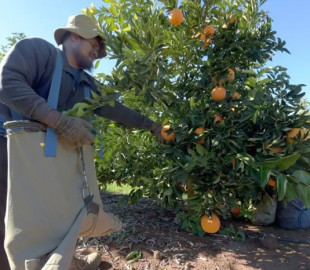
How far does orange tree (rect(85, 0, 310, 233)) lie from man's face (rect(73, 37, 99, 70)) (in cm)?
13

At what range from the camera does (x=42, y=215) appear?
1.40 m

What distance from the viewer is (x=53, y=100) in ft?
5.51

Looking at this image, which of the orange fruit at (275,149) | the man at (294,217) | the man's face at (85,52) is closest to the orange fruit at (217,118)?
the orange fruit at (275,149)

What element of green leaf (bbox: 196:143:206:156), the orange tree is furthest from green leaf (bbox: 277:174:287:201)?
green leaf (bbox: 196:143:206:156)

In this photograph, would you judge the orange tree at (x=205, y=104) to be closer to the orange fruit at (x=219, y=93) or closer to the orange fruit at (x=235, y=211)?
the orange fruit at (x=219, y=93)

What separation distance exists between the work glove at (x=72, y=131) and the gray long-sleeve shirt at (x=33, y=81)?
101mm

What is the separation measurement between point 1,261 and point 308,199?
1895mm

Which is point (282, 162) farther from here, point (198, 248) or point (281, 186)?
point (198, 248)

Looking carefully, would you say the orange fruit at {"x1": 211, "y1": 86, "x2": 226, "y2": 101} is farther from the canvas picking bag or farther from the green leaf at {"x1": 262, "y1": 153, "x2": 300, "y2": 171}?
the canvas picking bag

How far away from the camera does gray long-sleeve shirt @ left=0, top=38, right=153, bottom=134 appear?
1.54m

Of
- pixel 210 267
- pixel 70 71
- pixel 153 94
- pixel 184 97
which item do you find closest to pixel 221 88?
pixel 184 97

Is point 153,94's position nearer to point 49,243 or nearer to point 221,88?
point 221,88

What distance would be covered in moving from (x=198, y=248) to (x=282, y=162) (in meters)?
1.17

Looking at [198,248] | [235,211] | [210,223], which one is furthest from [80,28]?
[235,211]
